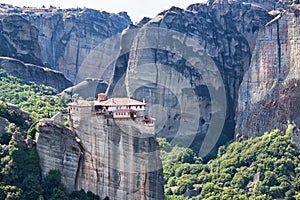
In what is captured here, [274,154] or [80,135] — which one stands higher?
[80,135]

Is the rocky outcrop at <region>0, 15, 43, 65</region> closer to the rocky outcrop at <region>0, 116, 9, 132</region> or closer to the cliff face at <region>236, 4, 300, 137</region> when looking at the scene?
the cliff face at <region>236, 4, 300, 137</region>

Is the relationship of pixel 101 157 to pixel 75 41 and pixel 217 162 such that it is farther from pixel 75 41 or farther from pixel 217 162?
pixel 75 41

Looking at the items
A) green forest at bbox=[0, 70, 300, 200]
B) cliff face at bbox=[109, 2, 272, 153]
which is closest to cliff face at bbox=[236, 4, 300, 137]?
green forest at bbox=[0, 70, 300, 200]

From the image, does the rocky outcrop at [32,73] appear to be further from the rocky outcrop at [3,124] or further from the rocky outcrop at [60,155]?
the rocky outcrop at [60,155]

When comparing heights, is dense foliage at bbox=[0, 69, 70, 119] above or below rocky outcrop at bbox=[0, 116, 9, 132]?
below

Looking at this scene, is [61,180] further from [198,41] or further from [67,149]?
[198,41]

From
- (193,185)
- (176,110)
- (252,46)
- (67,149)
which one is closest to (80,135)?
(67,149)
